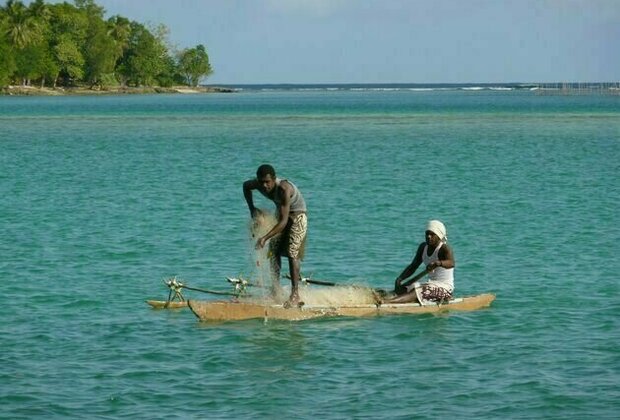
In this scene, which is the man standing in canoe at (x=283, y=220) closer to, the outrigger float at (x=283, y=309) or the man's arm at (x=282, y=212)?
the man's arm at (x=282, y=212)

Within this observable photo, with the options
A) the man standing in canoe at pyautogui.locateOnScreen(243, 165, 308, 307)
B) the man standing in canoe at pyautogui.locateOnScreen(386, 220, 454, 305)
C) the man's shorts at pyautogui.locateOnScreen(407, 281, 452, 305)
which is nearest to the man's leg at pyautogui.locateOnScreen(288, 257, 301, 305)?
the man standing in canoe at pyautogui.locateOnScreen(243, 165, 308, 307)

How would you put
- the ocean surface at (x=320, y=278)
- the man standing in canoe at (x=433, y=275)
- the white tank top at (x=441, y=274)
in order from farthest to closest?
the white tank top at (x=441, y=274)
the man standing in canoe at (x=433, y=275)
the ocean surface at (x=320, y=278)

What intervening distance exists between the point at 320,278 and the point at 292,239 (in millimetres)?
4157

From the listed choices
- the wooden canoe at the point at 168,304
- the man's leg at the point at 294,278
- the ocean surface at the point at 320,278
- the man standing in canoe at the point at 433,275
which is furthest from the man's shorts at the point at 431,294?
the wooden canoe at the point at 168,304

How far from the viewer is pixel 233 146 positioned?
59781 mm

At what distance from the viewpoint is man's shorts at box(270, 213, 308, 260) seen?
15789 millimetres

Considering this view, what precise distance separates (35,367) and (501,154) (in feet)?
133

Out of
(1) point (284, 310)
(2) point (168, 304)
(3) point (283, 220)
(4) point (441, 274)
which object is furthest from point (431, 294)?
(2) point (168, 304)

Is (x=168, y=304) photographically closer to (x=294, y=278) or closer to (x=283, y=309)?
(x=283, y=309)

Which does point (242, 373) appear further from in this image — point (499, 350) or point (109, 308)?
point (109, 308)

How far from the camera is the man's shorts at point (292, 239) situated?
15.8 metres

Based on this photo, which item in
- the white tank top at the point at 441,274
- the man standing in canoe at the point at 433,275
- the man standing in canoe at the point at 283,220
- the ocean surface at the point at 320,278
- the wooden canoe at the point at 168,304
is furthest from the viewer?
the wooden canoe at the point at 168,304

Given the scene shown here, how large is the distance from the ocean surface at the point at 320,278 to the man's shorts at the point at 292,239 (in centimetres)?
57

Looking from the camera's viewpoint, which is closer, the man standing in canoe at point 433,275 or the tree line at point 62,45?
the man standing in canoe at point 433,275
